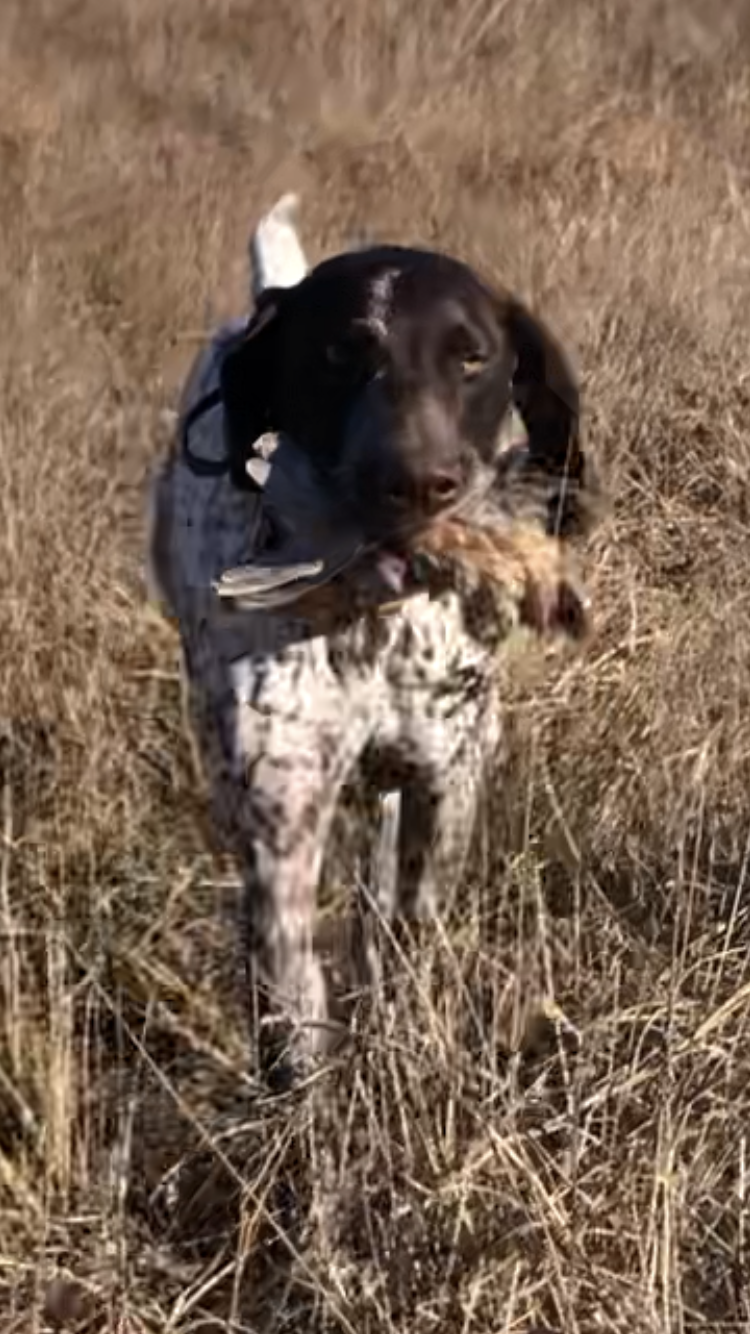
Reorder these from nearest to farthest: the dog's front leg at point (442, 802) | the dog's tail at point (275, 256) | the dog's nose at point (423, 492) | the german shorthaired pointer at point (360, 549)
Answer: the dog's nose at point (423, 492) → the german shorthaired pointer at point (360, 549) → the dog's front leg at point (442, 802) → the dog's tail at point (275, 256)

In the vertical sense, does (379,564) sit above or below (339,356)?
→ below

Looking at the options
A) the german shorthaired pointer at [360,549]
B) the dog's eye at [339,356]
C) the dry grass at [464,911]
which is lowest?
the dry grass at [464,911]

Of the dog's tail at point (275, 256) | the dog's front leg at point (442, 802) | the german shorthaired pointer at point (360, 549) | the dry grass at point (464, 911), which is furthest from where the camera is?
the dog's tail at point (275, 256)

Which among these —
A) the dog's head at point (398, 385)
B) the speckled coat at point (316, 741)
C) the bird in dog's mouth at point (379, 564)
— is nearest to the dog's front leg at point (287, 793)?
the speckled coat at point (316, 741)

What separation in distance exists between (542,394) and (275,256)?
0.83 metres

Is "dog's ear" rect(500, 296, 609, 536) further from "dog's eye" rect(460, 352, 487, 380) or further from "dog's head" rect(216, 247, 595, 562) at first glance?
"dog's eye" rect(460, 352, 487, 380)

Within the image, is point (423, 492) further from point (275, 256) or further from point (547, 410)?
point (275, 256)

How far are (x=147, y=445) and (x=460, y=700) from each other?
1705 mm

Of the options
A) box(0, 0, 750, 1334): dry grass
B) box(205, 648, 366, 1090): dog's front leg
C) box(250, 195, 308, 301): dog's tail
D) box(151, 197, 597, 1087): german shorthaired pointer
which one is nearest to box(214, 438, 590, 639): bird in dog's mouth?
box(151, 197, 597, 1087): german shorthaired pointer

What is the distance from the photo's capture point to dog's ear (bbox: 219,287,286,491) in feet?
9.59

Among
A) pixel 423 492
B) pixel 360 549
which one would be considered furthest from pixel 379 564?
pixel 423 492

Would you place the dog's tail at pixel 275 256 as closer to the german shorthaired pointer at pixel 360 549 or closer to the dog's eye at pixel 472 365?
the german shorthaired pointer at pixel 360 549

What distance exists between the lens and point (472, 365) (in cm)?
281

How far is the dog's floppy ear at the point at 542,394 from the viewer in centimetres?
296
